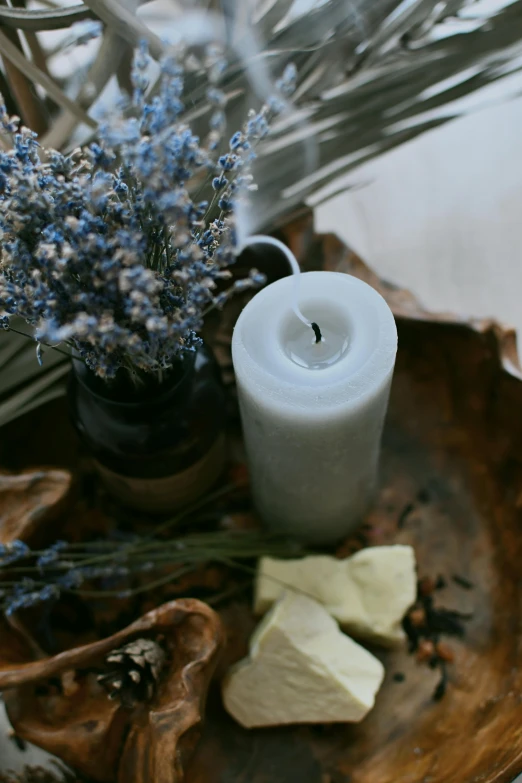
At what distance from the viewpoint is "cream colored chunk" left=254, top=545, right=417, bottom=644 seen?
0.73 meters

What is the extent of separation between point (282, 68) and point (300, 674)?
545 mm

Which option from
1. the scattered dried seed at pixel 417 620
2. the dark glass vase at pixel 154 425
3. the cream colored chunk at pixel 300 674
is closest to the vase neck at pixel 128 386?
the dark glass vase at pixel 154 425

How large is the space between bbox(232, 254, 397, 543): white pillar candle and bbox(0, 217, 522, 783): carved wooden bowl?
15 cm

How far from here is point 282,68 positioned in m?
0.74

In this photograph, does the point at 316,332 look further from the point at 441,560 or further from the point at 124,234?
the point at 441,560

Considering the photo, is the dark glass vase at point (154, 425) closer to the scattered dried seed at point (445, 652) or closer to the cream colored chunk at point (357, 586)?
the cream colored chunk at point (357, 586)

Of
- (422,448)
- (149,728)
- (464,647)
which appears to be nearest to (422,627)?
(464,647)

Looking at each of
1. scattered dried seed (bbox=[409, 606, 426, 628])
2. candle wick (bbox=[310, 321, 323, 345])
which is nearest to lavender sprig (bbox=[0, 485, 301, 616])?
scattered dried seed (bbox=[409, 606, 426, 628])

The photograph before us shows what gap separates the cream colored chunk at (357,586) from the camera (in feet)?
2.39

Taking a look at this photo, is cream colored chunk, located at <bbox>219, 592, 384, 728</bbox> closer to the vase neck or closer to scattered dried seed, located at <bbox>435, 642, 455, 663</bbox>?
scattered dried seed, located at <bbox>435, 642, 455, 663</bbox>

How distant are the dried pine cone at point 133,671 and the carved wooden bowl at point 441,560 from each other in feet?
0.38

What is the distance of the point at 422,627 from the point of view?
76cm

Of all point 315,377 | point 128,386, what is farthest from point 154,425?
point 315,377

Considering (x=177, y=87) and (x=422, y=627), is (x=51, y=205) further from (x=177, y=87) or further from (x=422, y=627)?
(x=422, y=627)
